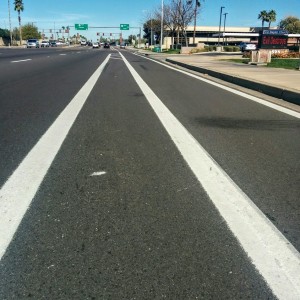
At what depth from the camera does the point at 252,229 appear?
10.7 ft

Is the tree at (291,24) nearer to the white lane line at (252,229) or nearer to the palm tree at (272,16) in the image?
the palm tree at (272,16)

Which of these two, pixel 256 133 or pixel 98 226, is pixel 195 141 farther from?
pixel 98 226

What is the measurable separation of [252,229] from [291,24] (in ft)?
492

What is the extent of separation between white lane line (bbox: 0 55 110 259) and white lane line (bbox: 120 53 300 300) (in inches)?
71.4

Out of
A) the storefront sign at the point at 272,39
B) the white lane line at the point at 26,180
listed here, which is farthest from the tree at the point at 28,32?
the white lane line at the point at 26,180

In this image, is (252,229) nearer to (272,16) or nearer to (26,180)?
(26,180)

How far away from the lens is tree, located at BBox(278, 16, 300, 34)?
13475 cm

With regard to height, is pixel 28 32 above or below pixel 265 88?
above

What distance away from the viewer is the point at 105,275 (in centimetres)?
262

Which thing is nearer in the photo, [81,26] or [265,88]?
[265,88]

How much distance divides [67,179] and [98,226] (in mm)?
1206

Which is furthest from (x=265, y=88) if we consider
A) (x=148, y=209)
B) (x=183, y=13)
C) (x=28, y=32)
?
(x=28, y=32)

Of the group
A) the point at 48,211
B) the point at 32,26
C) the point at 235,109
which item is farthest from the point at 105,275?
the point at 32,26

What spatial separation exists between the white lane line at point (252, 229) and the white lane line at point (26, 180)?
71.4 inches
